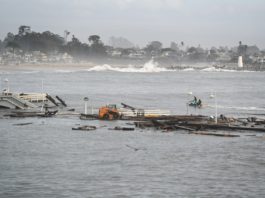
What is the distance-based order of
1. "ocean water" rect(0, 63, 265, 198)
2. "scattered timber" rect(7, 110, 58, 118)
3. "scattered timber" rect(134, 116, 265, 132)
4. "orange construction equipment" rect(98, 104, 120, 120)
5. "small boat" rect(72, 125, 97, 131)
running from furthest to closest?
"scattered timber" rect(7, 110, 58, 118)
"orange construction equipment" rect(98, 104, 120, 120)
"small boat" rect(72, 125, 97, 131)
"scattered timber" rect(134, 116, 265, 132)
"ocean water" rect(0, 63, 265, 198)

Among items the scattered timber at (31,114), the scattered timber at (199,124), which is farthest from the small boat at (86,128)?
the scattered timber at (31,114)

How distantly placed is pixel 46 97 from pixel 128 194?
140ft

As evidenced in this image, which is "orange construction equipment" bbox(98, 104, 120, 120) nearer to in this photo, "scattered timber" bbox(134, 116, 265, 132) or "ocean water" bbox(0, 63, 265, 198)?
"scattered timber" bbox(134, 116, 265, 132)

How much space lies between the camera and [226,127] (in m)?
47.9

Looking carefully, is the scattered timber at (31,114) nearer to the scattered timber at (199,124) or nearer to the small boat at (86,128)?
the small boat at (86,128)

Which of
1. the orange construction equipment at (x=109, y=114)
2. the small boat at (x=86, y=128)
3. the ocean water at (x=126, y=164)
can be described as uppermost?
the orange construction equipment at (x=109, y=114)

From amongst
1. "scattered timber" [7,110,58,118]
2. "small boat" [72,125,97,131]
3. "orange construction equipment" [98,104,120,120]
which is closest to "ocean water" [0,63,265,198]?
"small boat" [72,125,97,131]

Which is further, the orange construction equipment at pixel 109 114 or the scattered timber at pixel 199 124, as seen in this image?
the orange construction equipment at pixel 109 114

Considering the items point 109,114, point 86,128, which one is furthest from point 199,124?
point 109,114

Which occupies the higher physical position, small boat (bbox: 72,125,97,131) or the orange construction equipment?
the orange construction equipment

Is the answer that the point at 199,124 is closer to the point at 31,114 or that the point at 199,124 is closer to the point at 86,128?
the point at 86,128

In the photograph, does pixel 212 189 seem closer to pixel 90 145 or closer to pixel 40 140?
pixel 90 145

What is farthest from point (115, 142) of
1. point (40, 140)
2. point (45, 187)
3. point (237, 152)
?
point (45, 187)

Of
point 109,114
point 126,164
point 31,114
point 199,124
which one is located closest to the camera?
point 126,164
